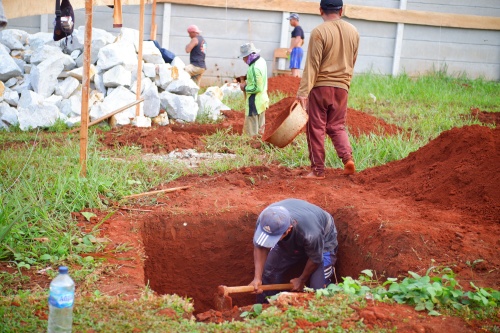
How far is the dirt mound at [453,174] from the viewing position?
653cm

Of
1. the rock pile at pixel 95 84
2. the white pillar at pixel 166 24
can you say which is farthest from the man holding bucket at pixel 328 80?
the white pillar at pixel 166 24

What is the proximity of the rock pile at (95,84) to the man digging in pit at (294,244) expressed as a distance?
17.0 ft

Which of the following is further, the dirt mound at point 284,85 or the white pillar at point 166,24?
the white pillar at point 166,24

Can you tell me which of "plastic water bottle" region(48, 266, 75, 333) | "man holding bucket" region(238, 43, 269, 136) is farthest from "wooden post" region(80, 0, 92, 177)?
"man holding bucket" region(238, 43, 269, 136)

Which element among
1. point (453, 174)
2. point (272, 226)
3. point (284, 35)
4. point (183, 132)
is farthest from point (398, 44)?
point (272, 226)

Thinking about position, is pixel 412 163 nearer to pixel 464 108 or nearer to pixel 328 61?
pixel 328 61

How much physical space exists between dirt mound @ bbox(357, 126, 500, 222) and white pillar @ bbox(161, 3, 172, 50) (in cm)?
864

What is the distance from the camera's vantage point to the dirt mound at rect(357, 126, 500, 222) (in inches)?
257

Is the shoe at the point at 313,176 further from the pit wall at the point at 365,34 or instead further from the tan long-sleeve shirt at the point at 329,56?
the pit wall at the point at 365,34

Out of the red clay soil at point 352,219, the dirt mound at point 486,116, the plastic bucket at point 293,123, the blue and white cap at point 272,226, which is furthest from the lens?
the dirt mound at point 486,116

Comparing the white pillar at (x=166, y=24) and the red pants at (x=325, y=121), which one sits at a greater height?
the white pillar at (x=166, y=24)

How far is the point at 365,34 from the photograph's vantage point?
53.8ft

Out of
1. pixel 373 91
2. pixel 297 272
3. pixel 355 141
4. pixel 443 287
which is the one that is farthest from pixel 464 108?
pixel 443 287

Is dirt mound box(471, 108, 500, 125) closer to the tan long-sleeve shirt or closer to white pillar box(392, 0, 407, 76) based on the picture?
the tan long-sleeve shirt
